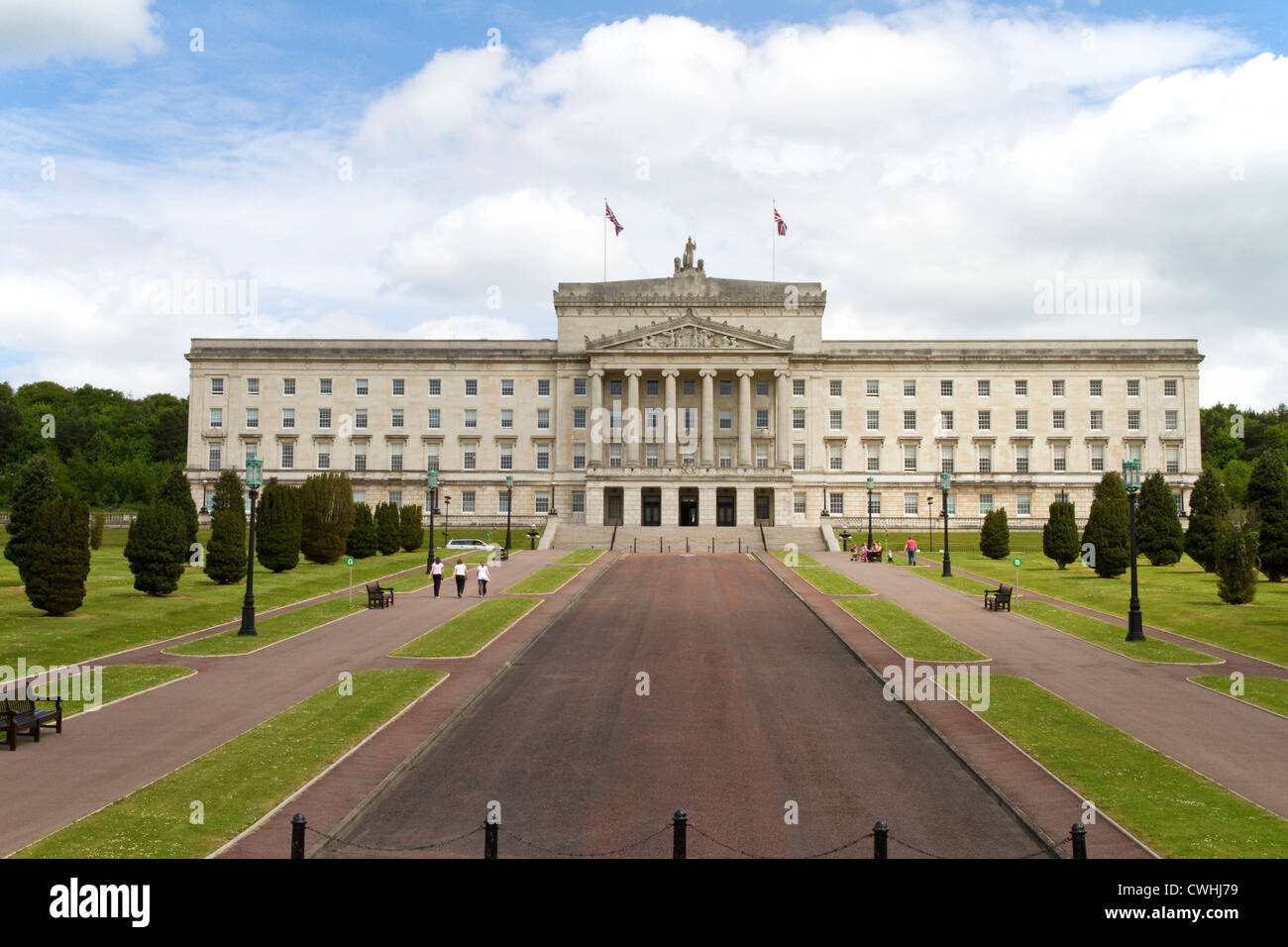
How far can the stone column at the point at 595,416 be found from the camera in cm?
9519

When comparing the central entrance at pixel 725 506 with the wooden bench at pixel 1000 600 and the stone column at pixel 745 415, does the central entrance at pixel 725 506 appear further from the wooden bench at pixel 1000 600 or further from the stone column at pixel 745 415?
the wooden bench at pixel 1000 600

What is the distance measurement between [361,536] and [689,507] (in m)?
38.1

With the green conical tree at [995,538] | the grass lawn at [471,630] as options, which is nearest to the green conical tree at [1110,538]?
the green conical tree at [995,538]

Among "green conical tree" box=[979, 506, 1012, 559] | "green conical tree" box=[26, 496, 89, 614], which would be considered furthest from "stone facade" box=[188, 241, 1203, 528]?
"green conical tree" box=[26, 496, 89, 614]

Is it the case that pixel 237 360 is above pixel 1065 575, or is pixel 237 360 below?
above

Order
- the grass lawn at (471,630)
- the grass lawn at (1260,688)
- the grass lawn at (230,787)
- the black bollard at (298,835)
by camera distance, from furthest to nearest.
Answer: the grass lawn at (471,630) < the grass lawn at (1260,688) < the grass lawn at (230,787) < the black bollard at (298,835)

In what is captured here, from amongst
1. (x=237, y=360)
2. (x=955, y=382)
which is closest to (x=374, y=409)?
(x=237, y=360)

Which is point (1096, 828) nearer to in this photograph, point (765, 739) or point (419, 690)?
point (765, 739)

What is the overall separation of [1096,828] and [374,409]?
94.6m

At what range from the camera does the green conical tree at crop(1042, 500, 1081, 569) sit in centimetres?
5762

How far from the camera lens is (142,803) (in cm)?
1523

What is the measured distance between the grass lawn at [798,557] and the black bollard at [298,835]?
50133mm

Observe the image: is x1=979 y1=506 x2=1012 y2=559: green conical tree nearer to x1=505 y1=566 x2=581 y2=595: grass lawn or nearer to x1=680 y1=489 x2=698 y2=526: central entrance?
x1=505 y1=566 x2=581 y2=595: grass lawn

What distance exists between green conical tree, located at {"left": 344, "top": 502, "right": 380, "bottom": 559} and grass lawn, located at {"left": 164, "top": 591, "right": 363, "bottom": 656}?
64.6 feet
